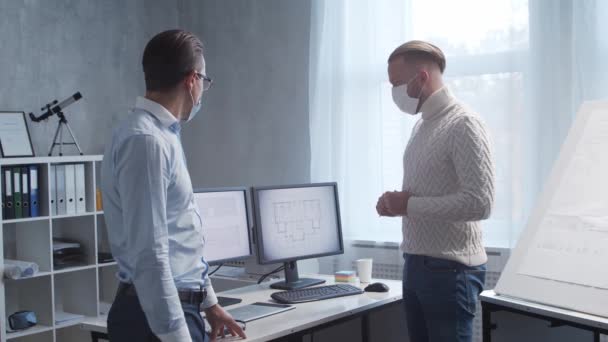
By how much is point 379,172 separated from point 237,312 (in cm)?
146

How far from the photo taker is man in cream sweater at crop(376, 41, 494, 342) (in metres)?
2.00

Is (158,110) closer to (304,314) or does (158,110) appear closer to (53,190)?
(304,314)

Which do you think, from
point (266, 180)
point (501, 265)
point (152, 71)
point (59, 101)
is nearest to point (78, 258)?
point (59, 101)

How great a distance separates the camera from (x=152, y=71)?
1527 millimetres

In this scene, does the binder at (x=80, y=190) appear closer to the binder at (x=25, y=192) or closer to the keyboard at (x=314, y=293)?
the binder at (x=25, y=192)

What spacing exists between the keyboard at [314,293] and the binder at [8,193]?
1623 millimetres

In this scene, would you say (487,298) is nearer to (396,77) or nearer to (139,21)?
(396,77)

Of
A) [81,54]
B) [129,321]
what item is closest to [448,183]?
[129,321]

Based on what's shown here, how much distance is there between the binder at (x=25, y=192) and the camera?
3.50 meters

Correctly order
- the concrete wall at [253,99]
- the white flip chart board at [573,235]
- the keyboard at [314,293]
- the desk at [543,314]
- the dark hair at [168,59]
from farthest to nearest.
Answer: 1. the concrete wall at [253,99]
2. the keyboard at [314,293]
3. the white flip chart board at [573,235]
4. the desk at [543,314]
5. the dark hair at [168,59]

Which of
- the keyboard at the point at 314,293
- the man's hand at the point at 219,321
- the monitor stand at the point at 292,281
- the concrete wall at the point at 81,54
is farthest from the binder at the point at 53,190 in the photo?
the man's hand at the point at 219,321

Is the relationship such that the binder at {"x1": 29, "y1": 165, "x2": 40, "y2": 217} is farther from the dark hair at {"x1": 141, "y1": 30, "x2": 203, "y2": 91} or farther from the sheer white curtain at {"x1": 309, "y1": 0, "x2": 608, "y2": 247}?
the dark hair at {"x1": 141, "y1": 30, "x2": 203, "y2": 91}

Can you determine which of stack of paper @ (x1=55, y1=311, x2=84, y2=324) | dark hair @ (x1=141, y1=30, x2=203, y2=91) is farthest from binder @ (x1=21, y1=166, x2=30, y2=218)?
dark hair @ (x1=141, y1=30, x2=203, y2=91)

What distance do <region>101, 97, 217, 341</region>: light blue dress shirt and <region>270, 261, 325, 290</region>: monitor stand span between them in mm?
1317
